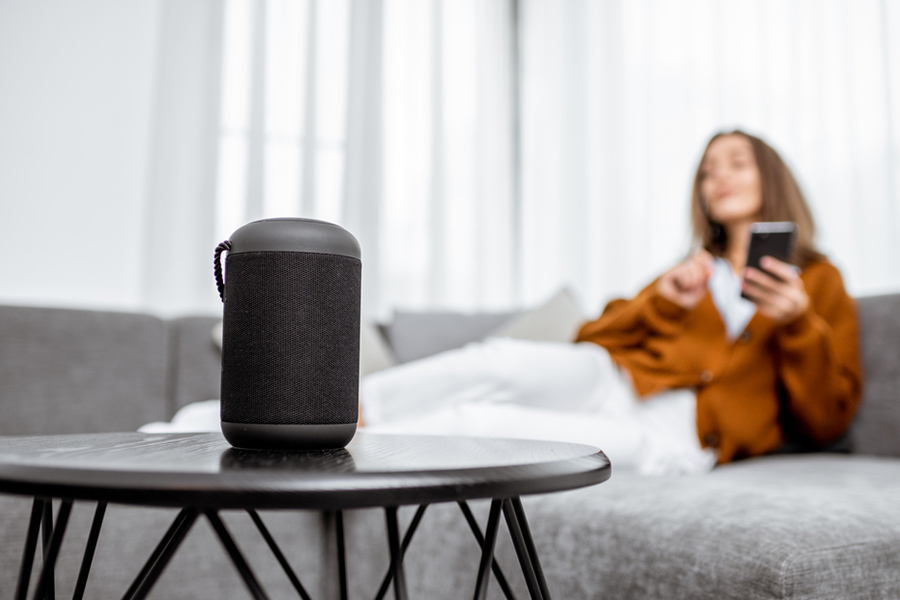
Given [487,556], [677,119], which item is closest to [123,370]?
[487,556]

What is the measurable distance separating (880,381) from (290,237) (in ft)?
4.48

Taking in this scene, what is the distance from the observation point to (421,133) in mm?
2994

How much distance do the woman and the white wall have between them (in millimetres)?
1614

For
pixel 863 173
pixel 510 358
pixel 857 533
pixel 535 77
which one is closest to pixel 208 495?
pixel 857 533

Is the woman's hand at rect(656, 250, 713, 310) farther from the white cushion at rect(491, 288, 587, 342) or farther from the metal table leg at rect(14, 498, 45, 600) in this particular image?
the metal table leg at rect(14, 498, 45, 600)

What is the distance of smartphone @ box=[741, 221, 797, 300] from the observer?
1319 millimetres

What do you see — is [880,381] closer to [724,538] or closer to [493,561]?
[724,538]

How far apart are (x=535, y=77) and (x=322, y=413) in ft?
9.59

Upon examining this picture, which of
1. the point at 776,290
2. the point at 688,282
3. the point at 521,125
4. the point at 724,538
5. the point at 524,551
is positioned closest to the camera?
the point at 524,551

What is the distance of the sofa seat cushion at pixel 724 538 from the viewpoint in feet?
2.10

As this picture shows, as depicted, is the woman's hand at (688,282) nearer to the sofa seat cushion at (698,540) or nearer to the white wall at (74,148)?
the sofa seat cushion at (698,540)

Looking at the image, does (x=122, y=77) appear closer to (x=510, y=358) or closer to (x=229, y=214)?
(x=229, y=214)

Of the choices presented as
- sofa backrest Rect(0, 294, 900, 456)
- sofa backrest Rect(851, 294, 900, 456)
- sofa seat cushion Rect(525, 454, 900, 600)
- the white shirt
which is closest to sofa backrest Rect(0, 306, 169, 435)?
sofa backrest Rect(0, 294, 900, 456)

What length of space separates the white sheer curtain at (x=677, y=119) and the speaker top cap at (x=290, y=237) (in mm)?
1634
